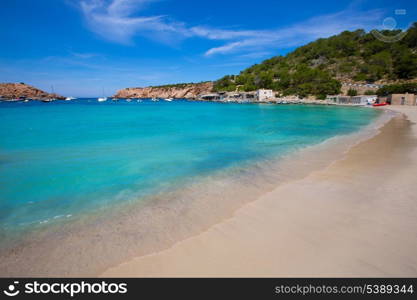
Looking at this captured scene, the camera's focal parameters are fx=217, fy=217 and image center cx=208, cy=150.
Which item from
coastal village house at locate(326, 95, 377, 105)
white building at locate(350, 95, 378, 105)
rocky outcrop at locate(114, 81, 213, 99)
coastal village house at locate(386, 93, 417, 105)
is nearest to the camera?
coastal village house at locate(386, 93, 417, 105)

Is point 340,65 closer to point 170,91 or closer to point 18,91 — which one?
point 170,91

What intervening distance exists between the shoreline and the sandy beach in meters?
0.24

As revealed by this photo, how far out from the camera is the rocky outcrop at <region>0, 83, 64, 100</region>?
130025 millimetres

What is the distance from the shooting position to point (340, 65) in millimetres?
86562

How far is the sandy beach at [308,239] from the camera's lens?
304 centimetres

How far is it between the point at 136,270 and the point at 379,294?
3203 millimetres

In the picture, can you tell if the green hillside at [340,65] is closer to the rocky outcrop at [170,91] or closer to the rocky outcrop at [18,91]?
the rocky outcrop at [170,91]

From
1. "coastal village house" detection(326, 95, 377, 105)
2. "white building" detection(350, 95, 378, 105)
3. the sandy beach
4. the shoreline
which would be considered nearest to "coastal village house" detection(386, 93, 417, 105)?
"white building" detection(350, 95, 378, 105)

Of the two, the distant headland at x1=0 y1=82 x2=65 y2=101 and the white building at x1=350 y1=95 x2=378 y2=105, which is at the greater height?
the distant headland at x1=0 y1=82 x2=65 y2=101

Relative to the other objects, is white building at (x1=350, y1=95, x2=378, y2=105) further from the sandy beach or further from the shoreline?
the shoreline

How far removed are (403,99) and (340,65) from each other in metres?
48.6

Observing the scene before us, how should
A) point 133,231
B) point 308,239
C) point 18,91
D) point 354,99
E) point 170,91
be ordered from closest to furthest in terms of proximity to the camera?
point 308,239, point 133,231, point 354,99, point 18,91, point 170,91

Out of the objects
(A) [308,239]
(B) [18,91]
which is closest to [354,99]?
(A) [308,239]

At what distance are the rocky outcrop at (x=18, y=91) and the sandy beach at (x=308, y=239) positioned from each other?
166 m
